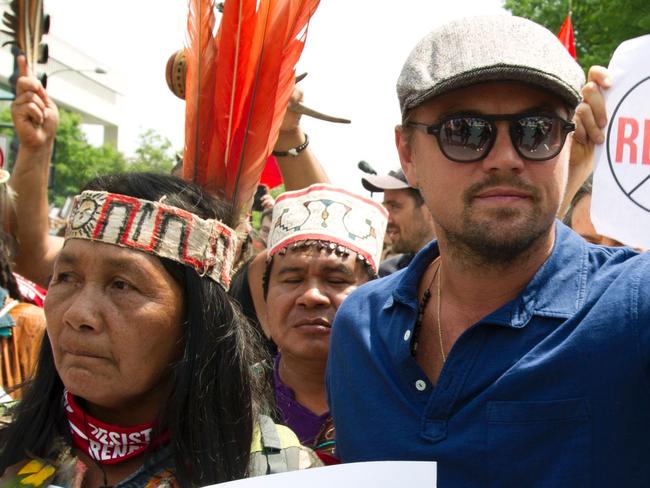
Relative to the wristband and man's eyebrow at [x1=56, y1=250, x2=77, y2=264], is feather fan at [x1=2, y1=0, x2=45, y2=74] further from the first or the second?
man's eyebrow at [x1=56, y1=250, x2=77, y2=264]

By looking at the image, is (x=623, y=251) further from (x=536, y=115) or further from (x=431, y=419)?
(x=431, y=419)

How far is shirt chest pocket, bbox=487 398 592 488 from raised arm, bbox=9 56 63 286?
247 centimetres

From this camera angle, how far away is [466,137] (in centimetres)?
192

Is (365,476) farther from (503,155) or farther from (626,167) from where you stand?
(626,167)

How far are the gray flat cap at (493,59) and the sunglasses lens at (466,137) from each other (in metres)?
0.08

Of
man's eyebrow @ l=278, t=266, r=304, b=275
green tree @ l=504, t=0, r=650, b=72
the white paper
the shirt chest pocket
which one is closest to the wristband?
man's eyebrow @ l=278, t=266, r=304, b=275

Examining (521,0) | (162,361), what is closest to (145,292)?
(162,361)

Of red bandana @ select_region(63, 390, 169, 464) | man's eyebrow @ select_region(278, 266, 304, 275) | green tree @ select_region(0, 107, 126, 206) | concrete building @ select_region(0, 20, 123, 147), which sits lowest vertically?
red bandana @ select_region(63, 390, 169, 464)

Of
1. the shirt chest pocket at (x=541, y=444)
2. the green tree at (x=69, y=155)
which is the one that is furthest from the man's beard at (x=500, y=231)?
the green tree at (x=69, y=155)

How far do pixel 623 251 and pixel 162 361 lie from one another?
1.08 metres

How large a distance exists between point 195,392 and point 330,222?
1.27 meters

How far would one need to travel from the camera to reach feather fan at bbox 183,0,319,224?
2.45 m

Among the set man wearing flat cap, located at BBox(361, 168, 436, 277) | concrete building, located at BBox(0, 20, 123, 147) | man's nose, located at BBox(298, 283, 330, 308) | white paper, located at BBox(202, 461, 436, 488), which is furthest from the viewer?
concrete building, located at BBox(0, 20, 123, 147)

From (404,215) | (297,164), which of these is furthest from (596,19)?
(297,164)
